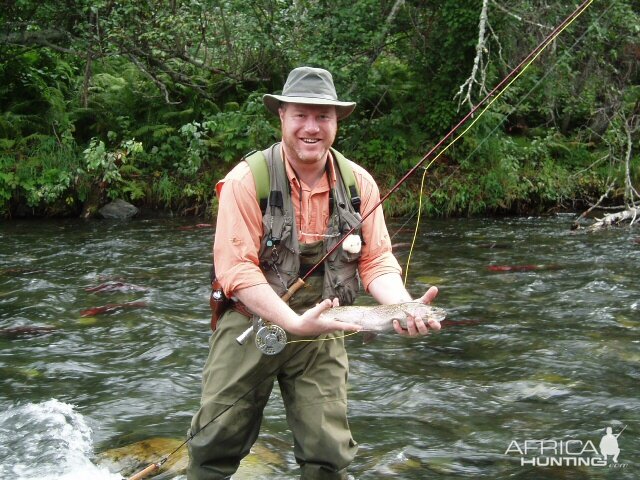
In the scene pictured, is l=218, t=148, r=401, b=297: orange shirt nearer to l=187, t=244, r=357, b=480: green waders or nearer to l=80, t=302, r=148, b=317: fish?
l=187, t=244, r=357, b=480: green waders

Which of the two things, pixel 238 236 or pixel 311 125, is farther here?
pixel 311 125

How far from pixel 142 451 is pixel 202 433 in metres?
1.84

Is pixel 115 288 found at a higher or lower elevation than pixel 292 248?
lower

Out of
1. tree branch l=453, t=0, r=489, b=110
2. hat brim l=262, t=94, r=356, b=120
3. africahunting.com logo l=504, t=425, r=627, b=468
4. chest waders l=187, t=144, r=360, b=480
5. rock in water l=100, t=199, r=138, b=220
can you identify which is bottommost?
africahunting.com logo l=504, t=425, r=627, b=468

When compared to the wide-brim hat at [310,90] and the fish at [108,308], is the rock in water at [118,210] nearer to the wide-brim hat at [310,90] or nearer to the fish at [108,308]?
the fish at [108,308]

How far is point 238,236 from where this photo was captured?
3.79m

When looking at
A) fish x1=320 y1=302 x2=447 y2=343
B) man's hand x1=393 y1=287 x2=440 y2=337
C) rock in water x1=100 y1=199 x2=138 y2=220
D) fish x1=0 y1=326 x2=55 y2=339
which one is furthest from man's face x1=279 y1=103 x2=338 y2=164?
rock in water x1=100 y1=199 x2=138 y2=220

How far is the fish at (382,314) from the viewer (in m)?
3.59

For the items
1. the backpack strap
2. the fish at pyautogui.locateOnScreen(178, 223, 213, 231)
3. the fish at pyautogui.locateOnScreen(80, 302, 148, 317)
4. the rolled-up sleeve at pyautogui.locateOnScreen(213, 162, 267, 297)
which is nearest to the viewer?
the rolled-up sleeve at pyautogui.locateOnScreen(213, 162, 267, 297)

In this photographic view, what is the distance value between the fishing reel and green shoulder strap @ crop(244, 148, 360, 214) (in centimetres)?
56

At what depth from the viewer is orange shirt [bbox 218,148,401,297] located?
3.78 m

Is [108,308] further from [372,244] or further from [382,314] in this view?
[382,314]

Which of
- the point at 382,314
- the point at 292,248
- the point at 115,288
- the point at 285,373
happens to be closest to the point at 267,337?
the point at 285,373

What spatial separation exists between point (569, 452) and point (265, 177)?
307 centimetres
